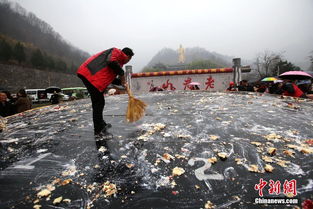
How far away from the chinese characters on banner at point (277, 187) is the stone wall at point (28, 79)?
42900 mm

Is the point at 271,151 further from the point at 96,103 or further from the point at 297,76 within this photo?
the point at 297,76

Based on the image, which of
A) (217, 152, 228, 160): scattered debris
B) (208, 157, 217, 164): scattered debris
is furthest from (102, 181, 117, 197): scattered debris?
(217, 152, 228, 160): scattered debris

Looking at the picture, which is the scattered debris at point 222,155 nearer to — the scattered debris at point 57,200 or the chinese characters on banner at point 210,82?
the scattered debris at point 57,200

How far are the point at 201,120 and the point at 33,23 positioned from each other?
97495 millimetres

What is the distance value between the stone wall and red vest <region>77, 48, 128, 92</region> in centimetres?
4059

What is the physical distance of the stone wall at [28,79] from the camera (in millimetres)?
36731

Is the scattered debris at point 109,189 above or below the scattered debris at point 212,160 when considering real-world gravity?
below

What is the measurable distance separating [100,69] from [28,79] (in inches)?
1925

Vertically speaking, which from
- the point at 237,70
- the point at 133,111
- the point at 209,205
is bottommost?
the point at 209,205

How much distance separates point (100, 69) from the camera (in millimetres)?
2664

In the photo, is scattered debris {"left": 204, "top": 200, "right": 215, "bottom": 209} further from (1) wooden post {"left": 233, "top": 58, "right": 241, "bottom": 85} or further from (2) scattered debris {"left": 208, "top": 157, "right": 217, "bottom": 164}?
(1) wooden post {"left": 233, "top": 58, "right": 241, "bottom": 85}

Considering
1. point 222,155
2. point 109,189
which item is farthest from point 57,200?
point 222,155

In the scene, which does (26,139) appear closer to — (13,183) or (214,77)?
(13,183)

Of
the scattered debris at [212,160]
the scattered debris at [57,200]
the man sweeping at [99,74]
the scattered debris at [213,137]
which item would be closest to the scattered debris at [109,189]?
the scattered debris at [57,200]
